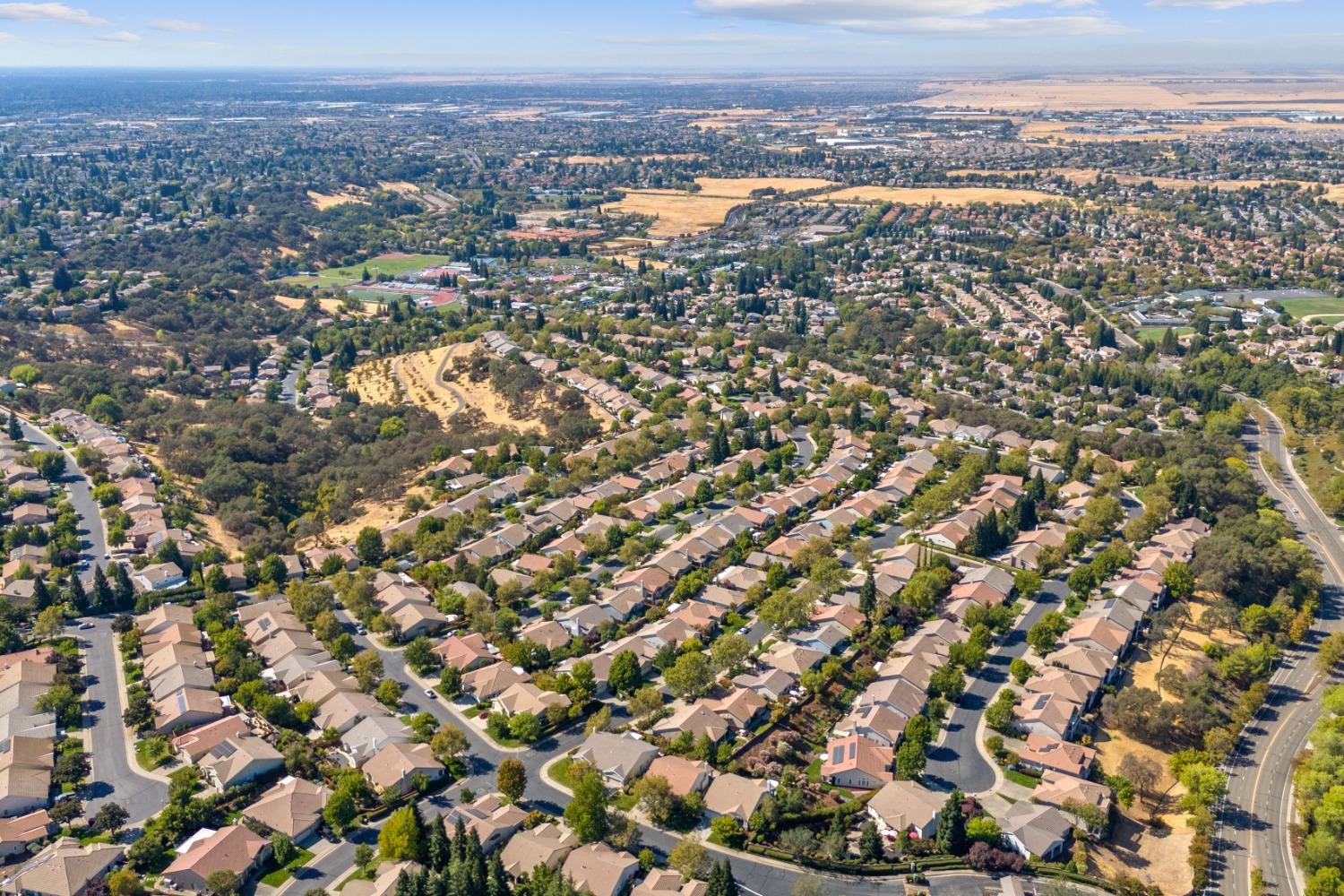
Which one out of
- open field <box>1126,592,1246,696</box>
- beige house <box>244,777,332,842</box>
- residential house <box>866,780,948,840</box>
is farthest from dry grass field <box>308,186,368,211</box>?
residential house <box>866,780,948,840</box>

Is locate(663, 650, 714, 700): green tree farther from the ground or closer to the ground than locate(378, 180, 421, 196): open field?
closer to the ground

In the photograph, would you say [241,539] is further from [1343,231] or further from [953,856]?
[1343,231]

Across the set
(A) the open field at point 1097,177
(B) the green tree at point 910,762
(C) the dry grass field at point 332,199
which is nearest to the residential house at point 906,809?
(B) the green tree at point 910,762

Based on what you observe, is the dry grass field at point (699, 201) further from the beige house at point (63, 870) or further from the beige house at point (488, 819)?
the beige house at point (63, 870)

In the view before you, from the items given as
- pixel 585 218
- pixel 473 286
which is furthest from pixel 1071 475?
pixel 585 218

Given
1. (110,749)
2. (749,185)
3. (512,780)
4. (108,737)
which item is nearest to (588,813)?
(512,780)

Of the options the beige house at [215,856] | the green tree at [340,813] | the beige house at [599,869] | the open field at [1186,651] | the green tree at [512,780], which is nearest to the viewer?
the beige house at [599,869]

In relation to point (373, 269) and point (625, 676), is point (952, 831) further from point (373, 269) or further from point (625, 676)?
point (373, 269)

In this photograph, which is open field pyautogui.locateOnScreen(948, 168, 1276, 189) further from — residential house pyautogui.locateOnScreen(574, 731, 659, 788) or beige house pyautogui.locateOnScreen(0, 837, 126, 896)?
beige house pyautogui.locateOnScreen(0, 837, 126, 896)
